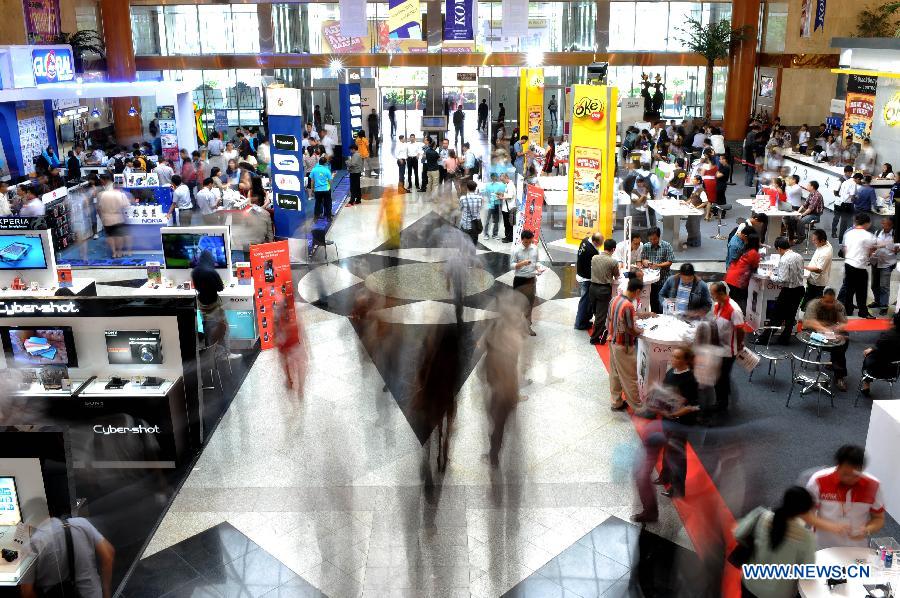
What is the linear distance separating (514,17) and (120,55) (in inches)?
612

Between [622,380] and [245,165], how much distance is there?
11388 millimetres

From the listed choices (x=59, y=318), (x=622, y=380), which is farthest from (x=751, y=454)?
(x=59, y=318)

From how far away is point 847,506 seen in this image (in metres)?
5.27

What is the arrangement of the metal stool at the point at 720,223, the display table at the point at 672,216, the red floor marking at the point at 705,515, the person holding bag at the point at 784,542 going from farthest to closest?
the metal stool at the point at 720,223 → the display table at the point at 672,216 → the red floor marking at the point at 705,515 → the person holding bag at the point at 784,542

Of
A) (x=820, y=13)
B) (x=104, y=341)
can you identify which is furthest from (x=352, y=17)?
(x=104, y=341)

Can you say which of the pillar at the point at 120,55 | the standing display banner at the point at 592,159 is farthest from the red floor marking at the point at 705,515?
the pillar at the point at 120,55

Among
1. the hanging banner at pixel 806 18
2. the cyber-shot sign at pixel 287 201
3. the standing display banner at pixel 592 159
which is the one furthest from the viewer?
the hanging banner at pixel 806 18

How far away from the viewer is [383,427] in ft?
27.0

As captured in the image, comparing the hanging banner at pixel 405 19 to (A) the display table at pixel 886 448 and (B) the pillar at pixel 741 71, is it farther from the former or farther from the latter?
(A) the display table at pixel 886 448

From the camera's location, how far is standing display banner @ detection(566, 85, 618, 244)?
13.6m

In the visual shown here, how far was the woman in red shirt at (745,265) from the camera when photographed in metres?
10.3

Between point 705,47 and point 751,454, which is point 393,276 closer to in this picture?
point 751,454

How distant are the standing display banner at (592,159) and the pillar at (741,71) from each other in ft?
49.5

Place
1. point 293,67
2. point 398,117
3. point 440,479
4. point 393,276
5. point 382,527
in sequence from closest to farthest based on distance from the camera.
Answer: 1. point 382,527
2. point 440,479
3. point 393,276
4. point 293,67
5. point 398,117
